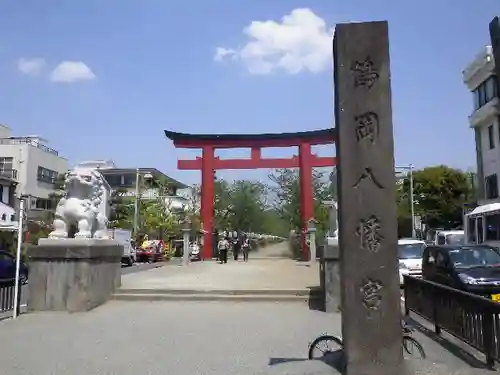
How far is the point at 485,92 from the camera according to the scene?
3300cm

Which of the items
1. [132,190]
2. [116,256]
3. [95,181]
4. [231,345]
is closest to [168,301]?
[116,256]

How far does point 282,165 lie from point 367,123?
24.2 m

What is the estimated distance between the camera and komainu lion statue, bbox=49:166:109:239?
11117 millimetres

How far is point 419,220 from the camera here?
4497 centimetres

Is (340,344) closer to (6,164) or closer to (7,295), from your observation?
(7,295)

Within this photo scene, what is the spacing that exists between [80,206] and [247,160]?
18469mm

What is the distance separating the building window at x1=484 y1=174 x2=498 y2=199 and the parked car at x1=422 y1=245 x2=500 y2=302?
21.9 m

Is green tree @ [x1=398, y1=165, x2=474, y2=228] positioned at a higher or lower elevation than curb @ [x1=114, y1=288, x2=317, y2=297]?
higher

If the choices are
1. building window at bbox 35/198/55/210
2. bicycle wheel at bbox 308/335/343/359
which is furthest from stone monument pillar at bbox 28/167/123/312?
building window at bbox 35/198/55/210

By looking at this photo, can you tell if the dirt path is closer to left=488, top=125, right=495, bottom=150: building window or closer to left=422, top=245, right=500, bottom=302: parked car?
left=488, top=125, right=495, bottom=150: building window

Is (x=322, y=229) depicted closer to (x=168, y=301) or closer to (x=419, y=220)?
(x=419, y=220)

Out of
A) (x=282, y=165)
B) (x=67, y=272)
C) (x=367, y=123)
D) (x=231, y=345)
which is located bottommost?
(x=231, y=345)

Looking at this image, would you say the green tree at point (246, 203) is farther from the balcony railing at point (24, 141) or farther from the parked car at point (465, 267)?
the parked car at point (465, 267)

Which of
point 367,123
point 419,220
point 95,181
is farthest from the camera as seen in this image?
point 419,220
